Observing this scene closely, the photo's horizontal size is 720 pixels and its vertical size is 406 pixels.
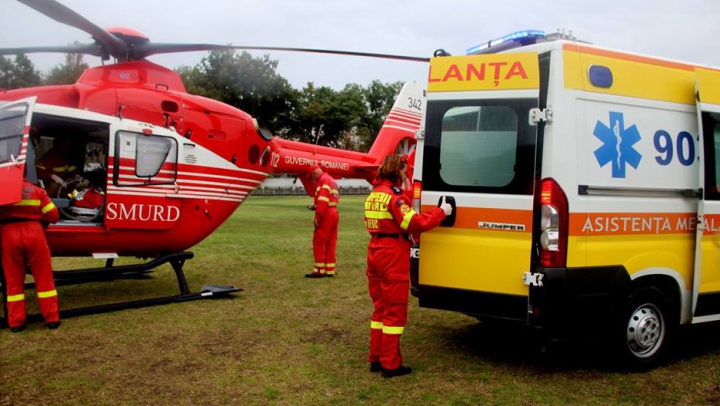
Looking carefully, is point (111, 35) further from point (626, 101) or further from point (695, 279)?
point (695, 279)

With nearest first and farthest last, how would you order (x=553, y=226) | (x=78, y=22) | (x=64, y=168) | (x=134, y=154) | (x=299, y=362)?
(x=553, y=226), (x=299, y=362), (x=78, y=22), (x=134, y=154), (x=64, y=168)

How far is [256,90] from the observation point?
158ft

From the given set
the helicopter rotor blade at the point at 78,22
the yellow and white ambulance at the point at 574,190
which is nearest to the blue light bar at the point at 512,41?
the yellow and white ambulance at the point at 574,190

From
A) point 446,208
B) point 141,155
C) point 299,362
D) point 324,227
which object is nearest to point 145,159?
point 141,155

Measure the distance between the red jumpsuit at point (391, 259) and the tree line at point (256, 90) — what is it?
1256 inches

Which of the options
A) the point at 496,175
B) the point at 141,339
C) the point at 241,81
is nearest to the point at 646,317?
the point at 496,175

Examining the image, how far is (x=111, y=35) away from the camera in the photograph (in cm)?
766

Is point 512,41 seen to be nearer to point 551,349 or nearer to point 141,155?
point 551,349

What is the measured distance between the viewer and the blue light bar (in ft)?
16.4

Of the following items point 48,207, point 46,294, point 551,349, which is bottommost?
point 551,349

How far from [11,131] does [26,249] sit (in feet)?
4.28

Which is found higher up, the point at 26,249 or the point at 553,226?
the point at 553,226

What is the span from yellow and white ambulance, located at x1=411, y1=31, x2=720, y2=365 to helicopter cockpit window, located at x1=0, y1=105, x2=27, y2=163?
433 cm

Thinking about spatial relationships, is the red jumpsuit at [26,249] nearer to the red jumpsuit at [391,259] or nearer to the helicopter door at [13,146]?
the helicopter door at [13,146]
